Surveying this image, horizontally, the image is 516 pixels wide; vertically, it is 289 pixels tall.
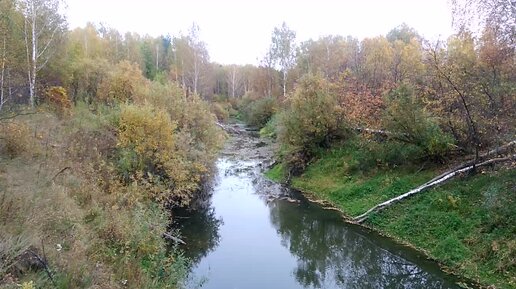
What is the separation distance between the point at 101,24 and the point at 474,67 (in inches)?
2608

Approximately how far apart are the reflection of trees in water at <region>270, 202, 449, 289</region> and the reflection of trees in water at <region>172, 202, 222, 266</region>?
10.5ft

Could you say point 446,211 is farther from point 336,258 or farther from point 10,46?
point 10,46

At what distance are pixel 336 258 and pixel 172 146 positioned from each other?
925 centimetres

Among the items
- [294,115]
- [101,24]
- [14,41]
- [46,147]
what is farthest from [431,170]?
[101,24]

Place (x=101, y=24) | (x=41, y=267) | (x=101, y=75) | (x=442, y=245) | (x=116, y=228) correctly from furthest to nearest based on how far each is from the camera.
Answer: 1. (x=101, y=24)
2. (x=101, y=75)
3. (x=442, y=245)
4. (x=116, y=228)
5. (x=41, y=267)

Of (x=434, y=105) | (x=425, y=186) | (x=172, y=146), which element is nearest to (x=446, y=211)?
(x=425, y=186)

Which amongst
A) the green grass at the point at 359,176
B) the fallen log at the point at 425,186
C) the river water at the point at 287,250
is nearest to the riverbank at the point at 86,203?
the river water at the point at 287,250

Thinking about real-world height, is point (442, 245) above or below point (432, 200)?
below

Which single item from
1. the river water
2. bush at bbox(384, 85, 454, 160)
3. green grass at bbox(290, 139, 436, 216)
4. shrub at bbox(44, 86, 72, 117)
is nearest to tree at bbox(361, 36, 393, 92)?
green grass at bbox(290, 139, 436, 216)

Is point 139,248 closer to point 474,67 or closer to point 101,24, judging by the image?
point 474,67

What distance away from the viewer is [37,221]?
29.3 ft

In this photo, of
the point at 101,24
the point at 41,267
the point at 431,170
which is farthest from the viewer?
the point at 101,24

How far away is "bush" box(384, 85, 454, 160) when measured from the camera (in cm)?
1970

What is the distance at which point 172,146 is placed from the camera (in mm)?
19078
